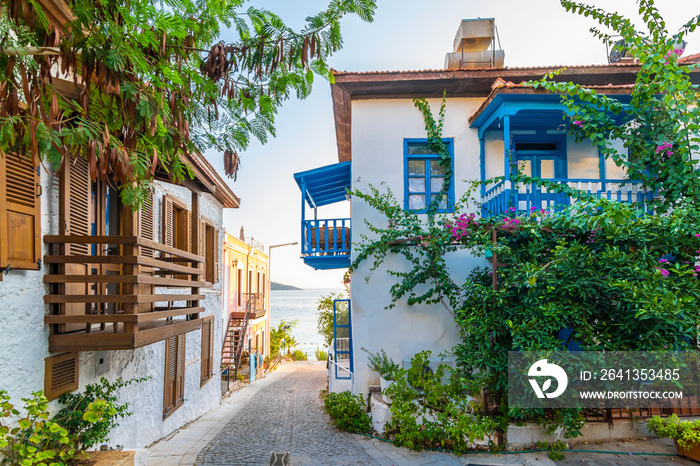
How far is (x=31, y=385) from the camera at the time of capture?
4.38 meters

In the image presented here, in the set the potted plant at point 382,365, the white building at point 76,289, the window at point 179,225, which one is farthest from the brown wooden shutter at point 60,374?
A: the potted plant at point 382,365

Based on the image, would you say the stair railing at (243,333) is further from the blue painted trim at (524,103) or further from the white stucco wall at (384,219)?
the blue painted trim at (524,103)

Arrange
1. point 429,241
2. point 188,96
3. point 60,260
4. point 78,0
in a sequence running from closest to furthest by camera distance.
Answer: point 78,0, point 188,96, point 60,260, point 429,241

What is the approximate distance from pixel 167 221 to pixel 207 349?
452 cm

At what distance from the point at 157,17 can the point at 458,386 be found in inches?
242

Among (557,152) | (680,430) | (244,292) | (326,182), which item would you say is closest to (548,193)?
(557,152)

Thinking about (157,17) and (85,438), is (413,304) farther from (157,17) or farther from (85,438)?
(157,17)

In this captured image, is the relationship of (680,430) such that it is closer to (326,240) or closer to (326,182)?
(326,240)

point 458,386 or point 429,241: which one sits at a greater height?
point 429,241

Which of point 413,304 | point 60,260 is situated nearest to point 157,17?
point 60,260

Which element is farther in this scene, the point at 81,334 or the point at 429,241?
the point at 429,241

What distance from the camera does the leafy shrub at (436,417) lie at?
6.55m

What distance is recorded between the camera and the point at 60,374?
4.83m

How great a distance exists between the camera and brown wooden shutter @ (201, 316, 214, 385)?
459 inches
